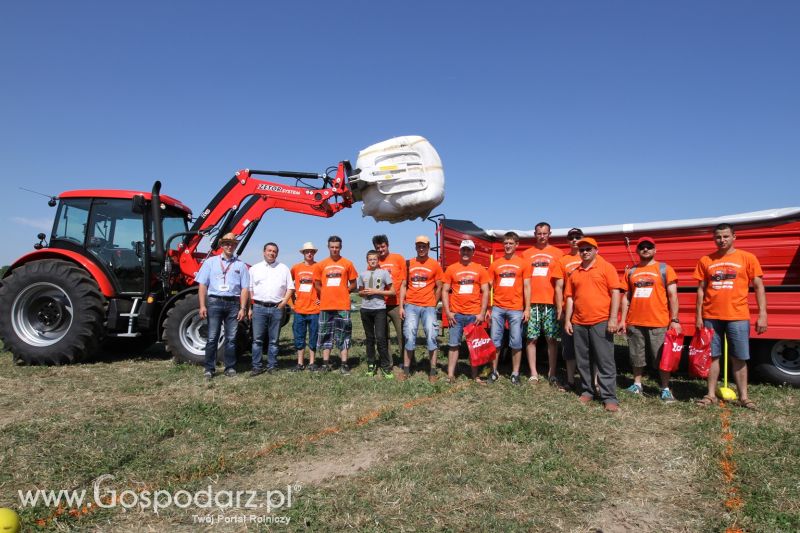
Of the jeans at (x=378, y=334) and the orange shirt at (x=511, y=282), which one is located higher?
the orange shirt at (x=511, y=282)

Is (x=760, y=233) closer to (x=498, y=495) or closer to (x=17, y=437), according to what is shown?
(x=498, y=495)

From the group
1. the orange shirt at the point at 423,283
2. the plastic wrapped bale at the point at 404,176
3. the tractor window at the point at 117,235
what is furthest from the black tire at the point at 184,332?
the plastic wrapped bale at the point at 404,176

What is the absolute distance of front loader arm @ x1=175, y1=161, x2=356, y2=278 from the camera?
7.41 metres

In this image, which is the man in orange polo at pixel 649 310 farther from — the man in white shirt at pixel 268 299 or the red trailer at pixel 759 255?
the man in white shirt at pixel 268 299

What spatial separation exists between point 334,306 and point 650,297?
384cm

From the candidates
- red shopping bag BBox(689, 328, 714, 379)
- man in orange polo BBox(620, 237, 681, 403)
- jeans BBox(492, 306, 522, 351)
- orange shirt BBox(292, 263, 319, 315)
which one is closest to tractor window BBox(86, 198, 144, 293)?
orange shirt BBox(292, 263, 319, 315)

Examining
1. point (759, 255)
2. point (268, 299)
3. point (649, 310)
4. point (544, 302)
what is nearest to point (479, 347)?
point (544, 302)

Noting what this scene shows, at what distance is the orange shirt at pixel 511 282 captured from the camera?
591 cm

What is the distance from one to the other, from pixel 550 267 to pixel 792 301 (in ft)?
8.90

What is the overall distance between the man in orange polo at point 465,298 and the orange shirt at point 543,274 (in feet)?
1.92

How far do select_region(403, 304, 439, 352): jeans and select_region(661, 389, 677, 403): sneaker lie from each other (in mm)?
2609

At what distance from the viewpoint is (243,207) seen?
7.57 meters

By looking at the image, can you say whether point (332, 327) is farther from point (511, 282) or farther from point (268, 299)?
point (511, 282)

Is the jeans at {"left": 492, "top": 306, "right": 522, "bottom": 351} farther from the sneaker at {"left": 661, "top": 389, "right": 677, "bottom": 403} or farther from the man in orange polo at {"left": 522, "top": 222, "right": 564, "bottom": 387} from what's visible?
the sneaker at {"left": 661, "top": 389, "right": 677, "bottom": 403}
